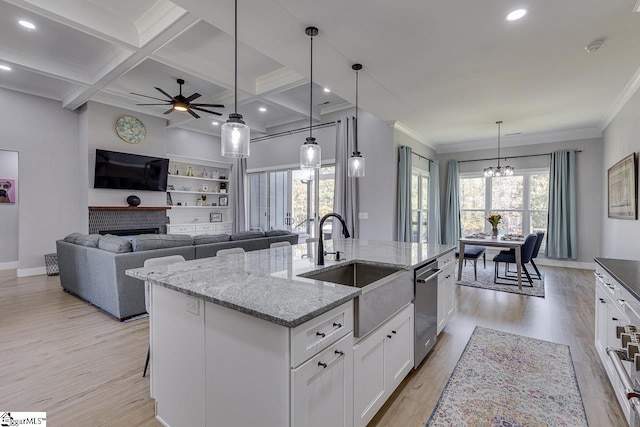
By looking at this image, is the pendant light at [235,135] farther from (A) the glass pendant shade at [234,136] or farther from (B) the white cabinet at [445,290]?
Answer: (B) the white cabinet at [445,290]

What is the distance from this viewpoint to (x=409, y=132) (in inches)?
238

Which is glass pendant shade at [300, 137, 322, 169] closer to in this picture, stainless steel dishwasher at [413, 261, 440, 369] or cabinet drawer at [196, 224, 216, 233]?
stainless steel dishwasher at [413, 261, 440, 369]

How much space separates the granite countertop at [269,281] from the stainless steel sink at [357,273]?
0.19 ft

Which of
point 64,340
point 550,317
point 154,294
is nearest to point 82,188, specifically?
point 64,340

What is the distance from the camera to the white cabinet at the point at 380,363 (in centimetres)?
154

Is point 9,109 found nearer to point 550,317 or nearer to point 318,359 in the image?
point 318,359

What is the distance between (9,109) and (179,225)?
353 centimetres

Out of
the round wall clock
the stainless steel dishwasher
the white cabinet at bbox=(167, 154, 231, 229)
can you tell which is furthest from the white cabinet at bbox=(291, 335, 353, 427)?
the white cabinet at bbox=(167, 154, 231, 229)

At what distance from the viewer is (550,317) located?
3441mm

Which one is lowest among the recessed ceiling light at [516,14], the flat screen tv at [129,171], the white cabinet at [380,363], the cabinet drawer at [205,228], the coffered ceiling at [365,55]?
the white cabinet at [380,363]

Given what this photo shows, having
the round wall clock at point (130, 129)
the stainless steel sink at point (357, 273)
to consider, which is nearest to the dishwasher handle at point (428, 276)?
the stainless steel sink at point (357, 273)

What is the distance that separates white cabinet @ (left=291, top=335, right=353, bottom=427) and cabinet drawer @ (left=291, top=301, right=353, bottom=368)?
3 cm

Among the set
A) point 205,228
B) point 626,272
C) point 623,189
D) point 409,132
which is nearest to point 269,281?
point 626,272

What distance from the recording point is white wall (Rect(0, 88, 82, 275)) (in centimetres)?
526
